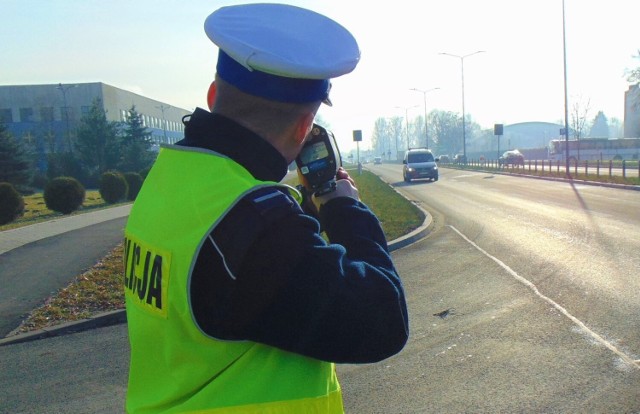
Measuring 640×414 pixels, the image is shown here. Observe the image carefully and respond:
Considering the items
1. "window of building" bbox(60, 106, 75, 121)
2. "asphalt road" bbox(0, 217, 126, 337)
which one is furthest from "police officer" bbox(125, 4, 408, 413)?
"window of building" bbox(60, 106, 75, 121)

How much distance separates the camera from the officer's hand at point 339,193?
168cm

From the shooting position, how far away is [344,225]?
161 cm

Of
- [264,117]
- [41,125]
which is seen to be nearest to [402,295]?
[264,117]

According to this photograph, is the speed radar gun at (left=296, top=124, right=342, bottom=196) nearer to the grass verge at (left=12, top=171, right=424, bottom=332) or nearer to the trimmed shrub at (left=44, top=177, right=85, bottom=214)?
the grass verge at (left=12, top=171, right=424, bottom=332)

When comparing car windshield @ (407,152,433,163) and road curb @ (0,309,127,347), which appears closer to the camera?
road curb @ (0,309,127,347)

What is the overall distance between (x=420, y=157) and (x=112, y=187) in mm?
19124

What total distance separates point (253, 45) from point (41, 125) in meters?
75.5

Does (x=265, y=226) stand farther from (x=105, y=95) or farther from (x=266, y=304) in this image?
(x=105, y=95)

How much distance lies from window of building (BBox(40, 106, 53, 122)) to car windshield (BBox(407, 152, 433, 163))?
45.3 metres

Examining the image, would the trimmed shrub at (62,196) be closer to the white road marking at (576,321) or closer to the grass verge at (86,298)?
the grass verge at (86,298)

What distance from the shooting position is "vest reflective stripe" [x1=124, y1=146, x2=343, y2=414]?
1.37m

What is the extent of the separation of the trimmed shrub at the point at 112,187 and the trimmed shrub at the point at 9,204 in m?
8.41

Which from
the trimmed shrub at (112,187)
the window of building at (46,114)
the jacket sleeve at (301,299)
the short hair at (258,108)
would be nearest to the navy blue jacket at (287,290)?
the jacket sleeve at (301,299)

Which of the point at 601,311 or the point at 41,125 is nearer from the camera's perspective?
the point at 601,311
